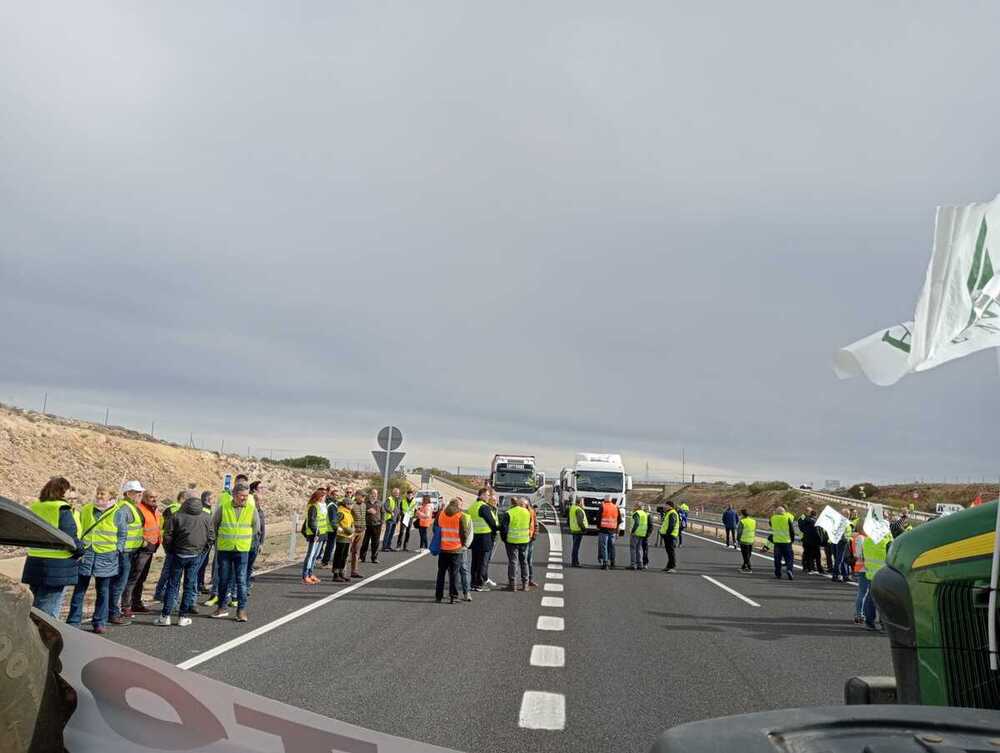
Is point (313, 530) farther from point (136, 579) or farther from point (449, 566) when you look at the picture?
point (136, 579)

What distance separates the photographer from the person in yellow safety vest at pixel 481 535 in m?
14.7

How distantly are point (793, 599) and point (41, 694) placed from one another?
1461cm

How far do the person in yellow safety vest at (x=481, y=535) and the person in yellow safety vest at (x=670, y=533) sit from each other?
19.3ft

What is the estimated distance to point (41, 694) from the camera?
2334mm

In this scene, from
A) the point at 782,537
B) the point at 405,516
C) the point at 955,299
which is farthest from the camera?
the point at 405,516

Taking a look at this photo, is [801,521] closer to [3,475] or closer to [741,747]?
[741,747]

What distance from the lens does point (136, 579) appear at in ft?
37.1

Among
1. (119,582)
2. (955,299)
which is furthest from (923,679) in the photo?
(119,582)

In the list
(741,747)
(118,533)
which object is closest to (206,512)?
(118,533)

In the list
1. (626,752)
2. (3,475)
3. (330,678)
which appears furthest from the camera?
(3,475)

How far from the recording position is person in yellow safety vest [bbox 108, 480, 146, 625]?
33.8ft

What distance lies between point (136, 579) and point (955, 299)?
11.2m

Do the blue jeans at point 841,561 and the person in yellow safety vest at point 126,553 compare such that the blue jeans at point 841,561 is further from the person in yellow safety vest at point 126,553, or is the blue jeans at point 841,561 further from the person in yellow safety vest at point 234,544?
the person in yellow safety vest at point 126,553

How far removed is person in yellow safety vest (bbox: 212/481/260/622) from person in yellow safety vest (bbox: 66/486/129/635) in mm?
1304
